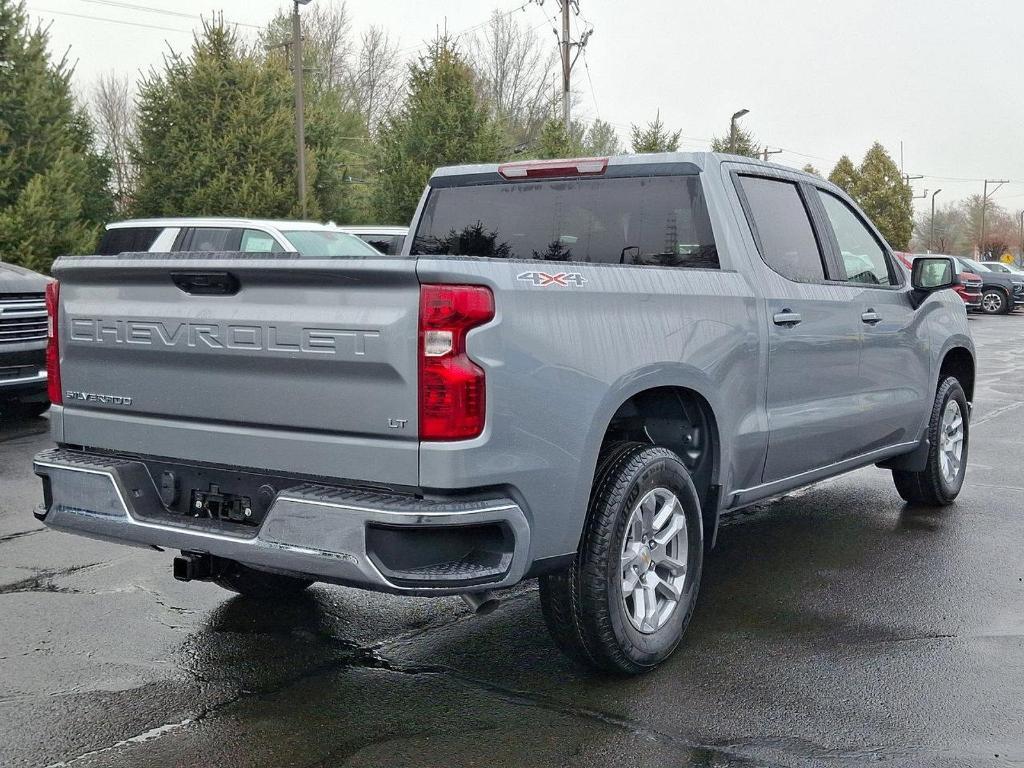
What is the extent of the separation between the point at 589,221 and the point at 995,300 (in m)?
33.7

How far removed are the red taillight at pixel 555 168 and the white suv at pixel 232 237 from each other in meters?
7.31

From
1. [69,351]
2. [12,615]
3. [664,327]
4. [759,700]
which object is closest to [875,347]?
[664,327]

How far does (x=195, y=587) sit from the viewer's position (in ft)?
17.1

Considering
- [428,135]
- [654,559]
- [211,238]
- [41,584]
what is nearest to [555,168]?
[654,559]

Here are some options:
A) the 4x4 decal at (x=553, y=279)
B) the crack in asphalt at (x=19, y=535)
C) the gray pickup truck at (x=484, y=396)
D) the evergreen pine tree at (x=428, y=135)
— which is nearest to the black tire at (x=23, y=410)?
the crack in asphalt at (x=19, y=535)

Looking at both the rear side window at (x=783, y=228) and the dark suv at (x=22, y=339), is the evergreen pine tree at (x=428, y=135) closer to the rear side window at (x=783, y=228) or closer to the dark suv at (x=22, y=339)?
the dark suv at (x=22, y=339)

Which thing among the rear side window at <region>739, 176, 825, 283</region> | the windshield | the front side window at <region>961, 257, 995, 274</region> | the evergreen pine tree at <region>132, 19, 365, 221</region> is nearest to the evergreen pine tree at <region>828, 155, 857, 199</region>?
the front side window at <region>961, 257, 995, 274</region>

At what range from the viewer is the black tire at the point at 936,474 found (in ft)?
21.8

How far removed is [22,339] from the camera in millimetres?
9805

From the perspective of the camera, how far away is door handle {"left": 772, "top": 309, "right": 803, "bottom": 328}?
192 inches

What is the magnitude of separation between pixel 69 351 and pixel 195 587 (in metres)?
1.54

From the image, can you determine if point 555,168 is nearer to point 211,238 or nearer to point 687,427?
point 687,427

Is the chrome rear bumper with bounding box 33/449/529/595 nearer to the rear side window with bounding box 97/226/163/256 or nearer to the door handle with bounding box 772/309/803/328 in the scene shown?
the door handle with bounding box 772/309/803/328

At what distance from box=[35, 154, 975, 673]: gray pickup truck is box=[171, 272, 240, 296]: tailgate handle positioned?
0.4 inches
